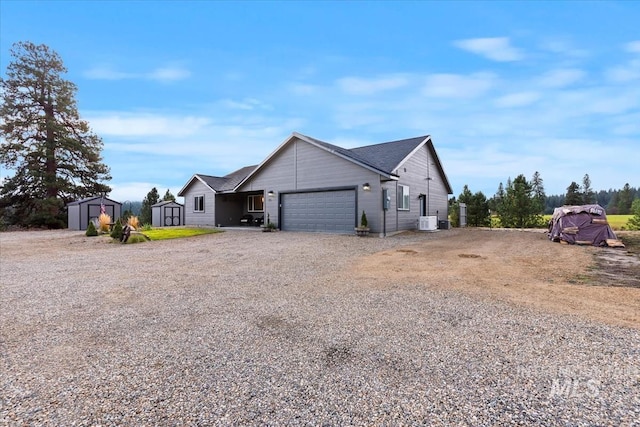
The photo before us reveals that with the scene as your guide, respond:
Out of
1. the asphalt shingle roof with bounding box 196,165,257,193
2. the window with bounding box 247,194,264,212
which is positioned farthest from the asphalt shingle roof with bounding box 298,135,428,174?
the asphalt shingle roof with bounding box 196,165,257,193

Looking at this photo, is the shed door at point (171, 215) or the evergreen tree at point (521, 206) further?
the evergreen tree at point (521, 206)

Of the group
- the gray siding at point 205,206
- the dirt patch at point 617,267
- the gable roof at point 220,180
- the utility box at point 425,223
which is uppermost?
the gable roof at point 220,180

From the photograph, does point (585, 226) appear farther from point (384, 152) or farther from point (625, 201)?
point (625, 201)

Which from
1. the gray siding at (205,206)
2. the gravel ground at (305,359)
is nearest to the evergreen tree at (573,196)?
the gray siding at (205,206)

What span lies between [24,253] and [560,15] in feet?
63.4

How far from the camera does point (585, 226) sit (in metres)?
10.4

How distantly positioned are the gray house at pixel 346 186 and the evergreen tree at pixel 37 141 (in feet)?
45.4

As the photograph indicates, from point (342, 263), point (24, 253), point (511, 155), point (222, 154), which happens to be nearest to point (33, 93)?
point (222, 154)

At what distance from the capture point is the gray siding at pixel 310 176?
44.4ft

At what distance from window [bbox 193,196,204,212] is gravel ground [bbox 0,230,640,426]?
17136 mm

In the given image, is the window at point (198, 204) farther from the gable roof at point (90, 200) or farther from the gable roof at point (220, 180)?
the gable roof at point (90, 200)

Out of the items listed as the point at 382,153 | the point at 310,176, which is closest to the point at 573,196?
the point at 382,153

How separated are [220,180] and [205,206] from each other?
8.41 ft

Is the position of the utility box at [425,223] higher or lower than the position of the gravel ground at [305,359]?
higher
